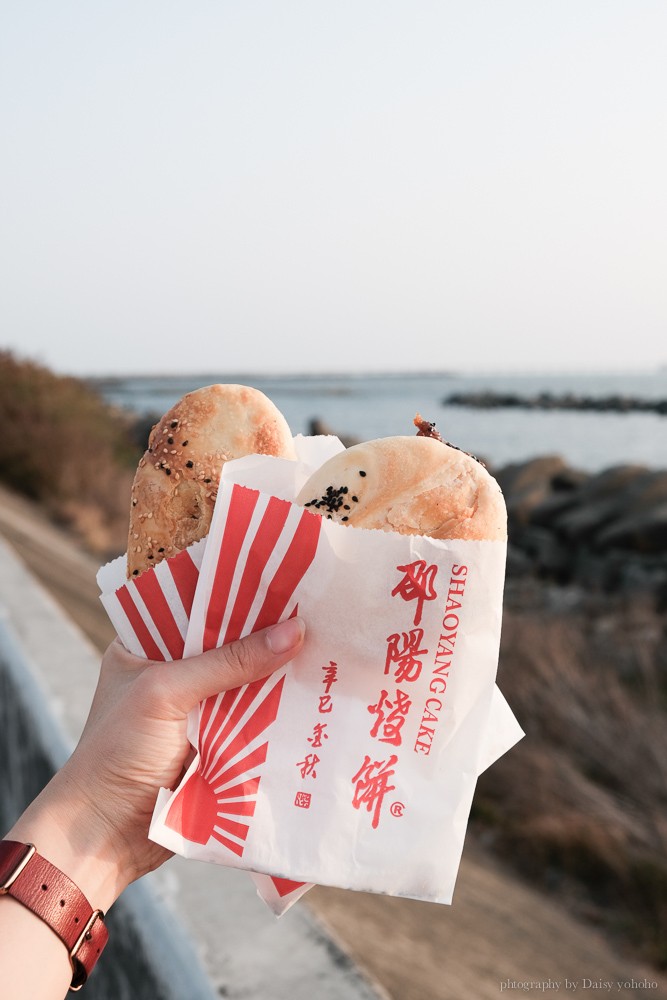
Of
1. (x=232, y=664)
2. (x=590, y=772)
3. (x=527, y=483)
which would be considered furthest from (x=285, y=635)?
(x=527, y=483)

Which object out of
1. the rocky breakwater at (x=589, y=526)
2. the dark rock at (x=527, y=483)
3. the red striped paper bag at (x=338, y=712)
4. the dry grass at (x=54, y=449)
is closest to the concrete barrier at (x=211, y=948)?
the red striped paper bag at (x=338, y=712)

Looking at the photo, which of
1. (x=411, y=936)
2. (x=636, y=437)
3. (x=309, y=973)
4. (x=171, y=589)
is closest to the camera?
(x=171, y=589)

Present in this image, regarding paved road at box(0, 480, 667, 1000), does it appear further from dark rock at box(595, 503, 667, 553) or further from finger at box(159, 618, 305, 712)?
dark rock at box(595, 503, 667, 553)

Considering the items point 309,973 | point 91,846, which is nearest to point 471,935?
point 309,973

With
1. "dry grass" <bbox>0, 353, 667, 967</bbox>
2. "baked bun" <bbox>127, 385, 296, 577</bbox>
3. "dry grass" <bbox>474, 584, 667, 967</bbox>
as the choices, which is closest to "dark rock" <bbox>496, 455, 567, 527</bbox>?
"dry grass" <bbox>0, 353, 667, 967</bbox>

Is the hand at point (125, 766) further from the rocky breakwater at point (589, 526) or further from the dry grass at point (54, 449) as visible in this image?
the dry grass at point (54, 449)

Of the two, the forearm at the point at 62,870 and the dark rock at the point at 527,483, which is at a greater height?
the forearm at the point at 62,870

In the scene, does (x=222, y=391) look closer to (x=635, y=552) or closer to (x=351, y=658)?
(x=351, y=658)
